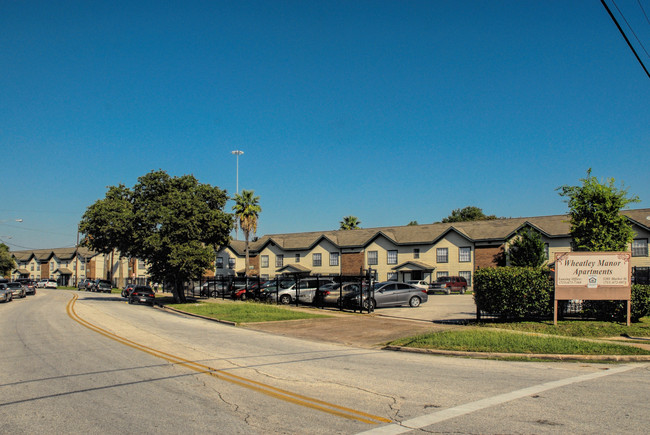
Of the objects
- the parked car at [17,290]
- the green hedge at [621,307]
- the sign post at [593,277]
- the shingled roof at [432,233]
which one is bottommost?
the parked car at [17,290]

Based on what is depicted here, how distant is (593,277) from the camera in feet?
58.1

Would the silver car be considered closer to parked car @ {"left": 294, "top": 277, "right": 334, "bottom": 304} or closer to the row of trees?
the row of trees

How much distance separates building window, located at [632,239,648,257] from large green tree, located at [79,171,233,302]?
111 feet

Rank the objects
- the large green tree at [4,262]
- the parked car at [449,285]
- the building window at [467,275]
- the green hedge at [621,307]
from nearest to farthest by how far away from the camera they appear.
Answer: the green hedge at [621,307] < the parked car at [449,285] < the building window at [467,275] < the large green tree at [4,262]

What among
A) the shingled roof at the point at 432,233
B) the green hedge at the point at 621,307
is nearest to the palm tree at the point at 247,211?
the shingled roof at the point at 432,233

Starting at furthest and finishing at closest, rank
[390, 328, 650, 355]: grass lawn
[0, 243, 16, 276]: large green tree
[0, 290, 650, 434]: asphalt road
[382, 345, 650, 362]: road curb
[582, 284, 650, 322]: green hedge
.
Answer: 1. [0, 243, 16, 276]: large green tree
2. [582, 284, 650, 322]: green hedge
3. [390, 328, 650, 355]: grass lawn
4. [382, 345, 650, 362]: road curb
5. [0, 290, 650, 434]: asphalt road

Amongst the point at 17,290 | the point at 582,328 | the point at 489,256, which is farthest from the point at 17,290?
the point at 582,328

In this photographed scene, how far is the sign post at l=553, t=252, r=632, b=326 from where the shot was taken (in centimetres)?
1741

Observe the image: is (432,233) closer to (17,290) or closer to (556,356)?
(17,290)

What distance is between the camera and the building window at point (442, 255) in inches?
2074

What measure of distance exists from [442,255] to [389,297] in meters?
26.4

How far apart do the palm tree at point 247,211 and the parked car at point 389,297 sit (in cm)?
3389

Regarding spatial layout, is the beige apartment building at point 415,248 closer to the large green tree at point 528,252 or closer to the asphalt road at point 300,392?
the large green tree at point 528,252

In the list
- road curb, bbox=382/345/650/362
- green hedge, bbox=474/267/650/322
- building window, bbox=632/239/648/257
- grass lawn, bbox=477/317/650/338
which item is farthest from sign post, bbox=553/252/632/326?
building window, bbox=632/239/648/257
